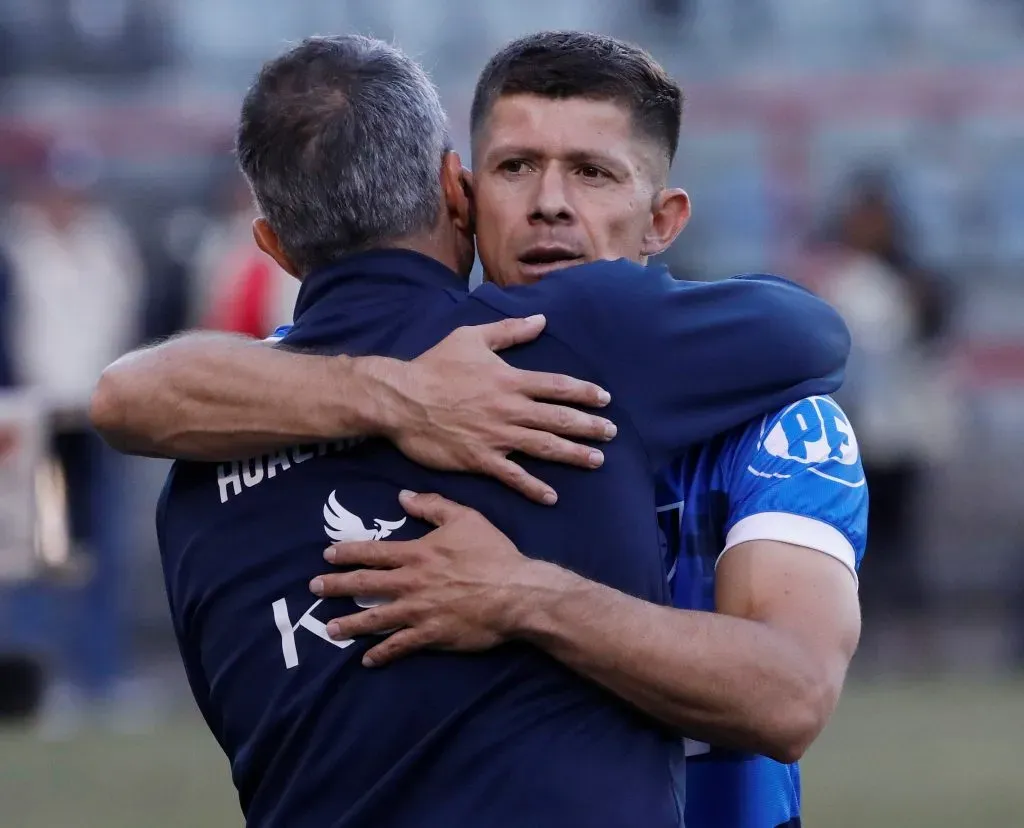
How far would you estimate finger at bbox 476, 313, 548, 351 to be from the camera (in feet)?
8.61

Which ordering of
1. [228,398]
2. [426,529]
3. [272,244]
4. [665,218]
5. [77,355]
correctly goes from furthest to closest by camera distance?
[77,355]
[665,218]
[272,244]
[228,398]
[426,529]

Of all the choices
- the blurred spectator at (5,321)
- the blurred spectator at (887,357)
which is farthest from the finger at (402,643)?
the blurred spectator at (887,357)

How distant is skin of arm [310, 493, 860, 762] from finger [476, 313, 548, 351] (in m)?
0.24

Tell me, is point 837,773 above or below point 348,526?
below

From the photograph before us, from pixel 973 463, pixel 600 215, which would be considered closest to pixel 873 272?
pixel 973 463

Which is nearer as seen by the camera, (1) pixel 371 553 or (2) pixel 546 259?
(1) pixel 371 553

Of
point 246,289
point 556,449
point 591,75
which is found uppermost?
point 591,75

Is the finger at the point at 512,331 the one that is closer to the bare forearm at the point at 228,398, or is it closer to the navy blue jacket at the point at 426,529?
the navy blue jacket at the point at 426,529

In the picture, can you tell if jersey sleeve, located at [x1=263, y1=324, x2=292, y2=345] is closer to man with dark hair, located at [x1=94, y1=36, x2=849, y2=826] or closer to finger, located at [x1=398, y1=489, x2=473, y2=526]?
man with dark hair, located at [x1=94, y1=36, x2=849, y2=826]

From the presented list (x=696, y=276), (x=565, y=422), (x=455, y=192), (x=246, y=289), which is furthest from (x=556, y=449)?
(x=696, y=276)

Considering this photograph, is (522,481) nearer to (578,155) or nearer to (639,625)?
(639,625)

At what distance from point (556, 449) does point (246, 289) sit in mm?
6896

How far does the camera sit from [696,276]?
11703 millimetres

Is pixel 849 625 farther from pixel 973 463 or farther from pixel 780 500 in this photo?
pixel 973 463
